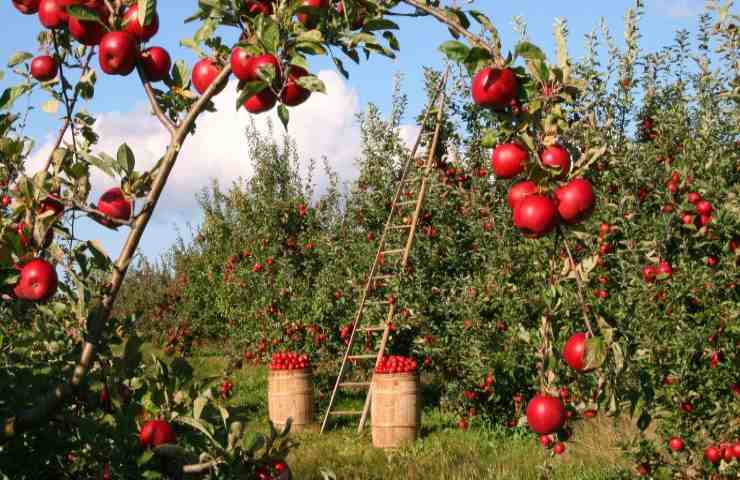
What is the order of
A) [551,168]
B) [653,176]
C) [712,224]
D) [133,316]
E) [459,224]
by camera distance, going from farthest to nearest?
[459,224]
[653,176]
[712,224]
[133,316]
[551,168]

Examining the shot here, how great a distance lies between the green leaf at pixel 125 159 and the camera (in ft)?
4.76

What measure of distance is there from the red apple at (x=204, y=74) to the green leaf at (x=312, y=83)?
280mm

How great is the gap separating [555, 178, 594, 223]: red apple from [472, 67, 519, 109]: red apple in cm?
19

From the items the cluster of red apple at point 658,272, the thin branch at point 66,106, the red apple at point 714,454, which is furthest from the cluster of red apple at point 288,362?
the thin branch at point 66,106

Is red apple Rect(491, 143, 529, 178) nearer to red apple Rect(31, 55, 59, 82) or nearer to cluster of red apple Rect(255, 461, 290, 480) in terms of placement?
cluster of red apple Rect(255, 461, 290, 480)

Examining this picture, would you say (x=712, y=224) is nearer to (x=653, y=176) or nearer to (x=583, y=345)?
(x=653, y=176)

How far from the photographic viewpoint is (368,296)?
7.83m

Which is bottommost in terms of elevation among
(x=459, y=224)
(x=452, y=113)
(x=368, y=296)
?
(x=368, y=296)

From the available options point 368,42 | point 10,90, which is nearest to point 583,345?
point 368,42

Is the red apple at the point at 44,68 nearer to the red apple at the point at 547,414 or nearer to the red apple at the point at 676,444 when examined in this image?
the red apple at the point at 547,414

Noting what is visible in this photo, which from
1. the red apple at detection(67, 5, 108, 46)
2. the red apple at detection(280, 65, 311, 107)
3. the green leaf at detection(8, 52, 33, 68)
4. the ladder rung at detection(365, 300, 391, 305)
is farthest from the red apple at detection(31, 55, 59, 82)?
the ladder rung at detection(365, 300, 391, 305)

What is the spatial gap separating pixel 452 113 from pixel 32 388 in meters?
6.57

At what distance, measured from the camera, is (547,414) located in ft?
5.51

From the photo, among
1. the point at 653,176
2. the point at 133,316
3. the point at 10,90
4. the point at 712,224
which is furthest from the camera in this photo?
the point at 653,176
